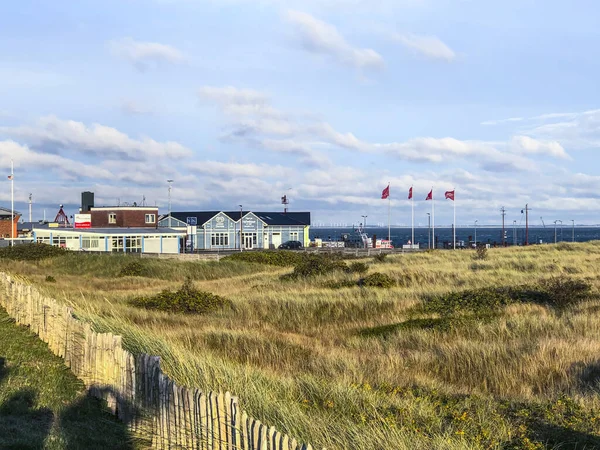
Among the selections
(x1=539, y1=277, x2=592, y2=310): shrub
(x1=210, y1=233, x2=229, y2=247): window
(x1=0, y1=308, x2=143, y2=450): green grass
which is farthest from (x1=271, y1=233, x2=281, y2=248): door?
(x1=0, y1=308, x2=143, y2=450): green grass

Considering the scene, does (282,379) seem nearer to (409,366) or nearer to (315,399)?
(315,399)

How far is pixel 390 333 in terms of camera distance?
16641mm

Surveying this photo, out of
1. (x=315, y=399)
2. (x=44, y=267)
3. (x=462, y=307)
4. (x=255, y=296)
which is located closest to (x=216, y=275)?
(x=44, y=267)

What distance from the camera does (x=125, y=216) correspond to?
77.3 meters

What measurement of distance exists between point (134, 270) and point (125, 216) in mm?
39432

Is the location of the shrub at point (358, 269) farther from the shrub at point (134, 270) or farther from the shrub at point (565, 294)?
the shrub at point (565, 294)

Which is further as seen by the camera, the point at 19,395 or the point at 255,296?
the point at 255,296

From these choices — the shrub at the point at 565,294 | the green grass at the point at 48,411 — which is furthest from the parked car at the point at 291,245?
the green grass at the point at 48,411

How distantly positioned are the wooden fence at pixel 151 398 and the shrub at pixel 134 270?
2577 centimetres

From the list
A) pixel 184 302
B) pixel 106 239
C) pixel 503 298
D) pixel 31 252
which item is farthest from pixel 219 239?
pixel 503 298

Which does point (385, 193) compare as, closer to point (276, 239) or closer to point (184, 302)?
point (276, 239)

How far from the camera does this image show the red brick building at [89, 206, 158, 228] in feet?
254

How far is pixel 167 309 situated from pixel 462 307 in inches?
378

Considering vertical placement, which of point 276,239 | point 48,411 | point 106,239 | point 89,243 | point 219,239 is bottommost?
point 48,411
